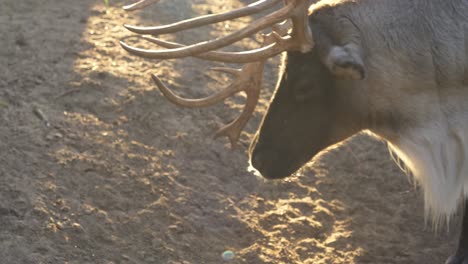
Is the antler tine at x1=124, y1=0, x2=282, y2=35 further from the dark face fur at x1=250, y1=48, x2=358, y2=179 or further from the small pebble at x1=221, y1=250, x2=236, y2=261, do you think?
the small pebble at x1=221, y1=250, x2=236, y2=261

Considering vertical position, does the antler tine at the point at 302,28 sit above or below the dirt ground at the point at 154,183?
above

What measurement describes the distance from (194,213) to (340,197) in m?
1.00

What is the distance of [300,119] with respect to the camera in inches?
165

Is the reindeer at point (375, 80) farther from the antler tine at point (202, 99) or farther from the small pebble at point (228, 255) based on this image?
the small pebble at point (228, 255)

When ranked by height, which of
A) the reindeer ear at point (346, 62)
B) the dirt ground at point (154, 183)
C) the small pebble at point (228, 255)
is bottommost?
the small pebble at point (228, 255)

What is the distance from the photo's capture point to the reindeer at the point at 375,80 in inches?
157

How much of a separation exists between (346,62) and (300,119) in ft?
1.43

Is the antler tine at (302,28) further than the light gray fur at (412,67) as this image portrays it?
No

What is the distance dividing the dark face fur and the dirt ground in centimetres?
68

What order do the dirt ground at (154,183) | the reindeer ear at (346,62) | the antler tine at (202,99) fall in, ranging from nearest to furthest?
the reindeer ear at (346,62)
the antler tine at (202,99)
the dirt ground at (154,183)

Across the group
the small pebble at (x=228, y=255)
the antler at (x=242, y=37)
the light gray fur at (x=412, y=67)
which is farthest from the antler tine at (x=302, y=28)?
the small pebble at (x=228, y=255)

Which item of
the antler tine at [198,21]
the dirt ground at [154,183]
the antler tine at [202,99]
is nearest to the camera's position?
the antler tine at [198,21]

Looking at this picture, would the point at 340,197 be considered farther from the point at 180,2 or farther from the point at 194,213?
the point at 180,2

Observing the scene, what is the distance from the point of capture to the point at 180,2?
747 centimetres
